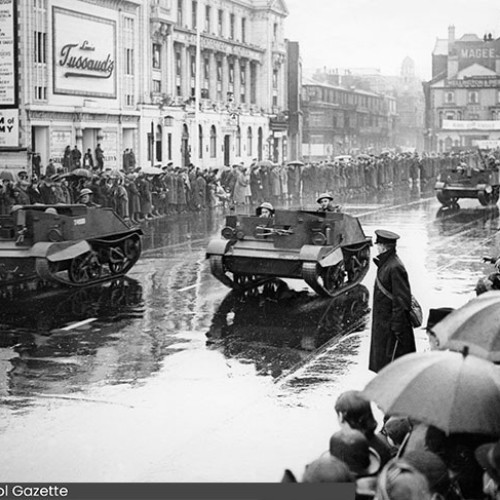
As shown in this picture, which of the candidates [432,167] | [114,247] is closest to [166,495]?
[114,247]

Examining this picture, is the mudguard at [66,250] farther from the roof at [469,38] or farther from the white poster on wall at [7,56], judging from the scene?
the roof at [469,38]

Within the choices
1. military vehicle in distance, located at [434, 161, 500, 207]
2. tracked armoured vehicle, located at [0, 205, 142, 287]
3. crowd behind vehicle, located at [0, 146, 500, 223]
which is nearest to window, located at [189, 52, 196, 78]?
crowd behind vehicle, located at [0, 146, 500, 223]

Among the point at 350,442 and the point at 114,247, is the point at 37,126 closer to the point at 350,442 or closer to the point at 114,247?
the point at 114,247

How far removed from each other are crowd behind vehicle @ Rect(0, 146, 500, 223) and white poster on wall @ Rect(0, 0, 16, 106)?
7.86 ft

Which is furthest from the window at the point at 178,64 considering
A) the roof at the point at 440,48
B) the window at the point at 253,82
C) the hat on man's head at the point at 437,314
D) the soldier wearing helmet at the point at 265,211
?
the hat on man's head at the point at 437,314

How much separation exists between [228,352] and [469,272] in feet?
24.9

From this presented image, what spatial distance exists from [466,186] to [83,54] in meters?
15.3

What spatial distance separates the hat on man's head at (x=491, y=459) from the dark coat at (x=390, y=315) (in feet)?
14.1

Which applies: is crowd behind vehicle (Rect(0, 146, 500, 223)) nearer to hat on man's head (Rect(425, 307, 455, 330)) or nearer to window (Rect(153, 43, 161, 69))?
window (Rect(153, 43, 161, 69))

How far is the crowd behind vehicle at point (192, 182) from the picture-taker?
26234 mm

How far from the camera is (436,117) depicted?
88625 mm

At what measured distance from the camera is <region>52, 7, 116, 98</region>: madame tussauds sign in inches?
1505

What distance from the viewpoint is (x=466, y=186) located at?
34.2m

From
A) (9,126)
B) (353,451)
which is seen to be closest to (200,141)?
(9,126)
